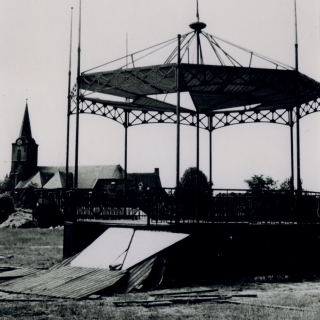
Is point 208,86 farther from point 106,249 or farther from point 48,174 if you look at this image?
point 48,174

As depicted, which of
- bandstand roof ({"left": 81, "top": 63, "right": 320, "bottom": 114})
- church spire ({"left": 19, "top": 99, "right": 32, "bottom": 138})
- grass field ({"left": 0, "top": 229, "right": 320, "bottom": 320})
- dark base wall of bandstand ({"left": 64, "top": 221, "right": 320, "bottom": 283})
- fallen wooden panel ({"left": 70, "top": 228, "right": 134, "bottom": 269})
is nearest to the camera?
grass field ({"left": 0, "top": 229, "right": 320, "bottom": 320})

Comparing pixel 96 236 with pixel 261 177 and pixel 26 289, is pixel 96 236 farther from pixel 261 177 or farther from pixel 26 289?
Result: pixel 261 177

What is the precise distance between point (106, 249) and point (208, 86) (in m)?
6.88

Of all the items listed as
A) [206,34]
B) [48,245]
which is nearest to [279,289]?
[206,34]

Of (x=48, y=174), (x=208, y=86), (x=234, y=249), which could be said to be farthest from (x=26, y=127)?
(x=234, y=249)

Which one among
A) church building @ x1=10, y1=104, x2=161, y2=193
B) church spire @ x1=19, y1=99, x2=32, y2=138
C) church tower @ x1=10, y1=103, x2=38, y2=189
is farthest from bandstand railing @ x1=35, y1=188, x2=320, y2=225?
church tower @ x1=10, y1=103, x2=38, y2=189

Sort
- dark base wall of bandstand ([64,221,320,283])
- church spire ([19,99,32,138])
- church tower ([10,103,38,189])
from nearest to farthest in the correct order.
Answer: dark base wall of bandstand ([64,221,320,283]), church spire ([19,99,32,138]), church tower ([10,103,38,189])

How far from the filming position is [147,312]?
8.40 meters

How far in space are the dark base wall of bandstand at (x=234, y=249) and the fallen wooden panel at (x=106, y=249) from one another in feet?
1.03

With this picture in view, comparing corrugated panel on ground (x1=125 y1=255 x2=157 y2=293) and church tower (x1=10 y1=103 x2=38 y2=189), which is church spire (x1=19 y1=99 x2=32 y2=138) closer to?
church tower (x1=10 y1=103 x2=38 y2=189)

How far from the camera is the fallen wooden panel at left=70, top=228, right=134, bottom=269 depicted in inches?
473

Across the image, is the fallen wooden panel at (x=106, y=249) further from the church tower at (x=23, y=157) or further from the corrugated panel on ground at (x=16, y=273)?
the church tower at (x=23, y=157)

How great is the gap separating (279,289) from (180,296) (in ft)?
8.47

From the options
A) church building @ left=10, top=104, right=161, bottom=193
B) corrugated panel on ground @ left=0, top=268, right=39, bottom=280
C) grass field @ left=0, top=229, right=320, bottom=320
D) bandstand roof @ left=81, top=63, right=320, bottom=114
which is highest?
church building @ left=10, top=104, right=161, bottom=193
